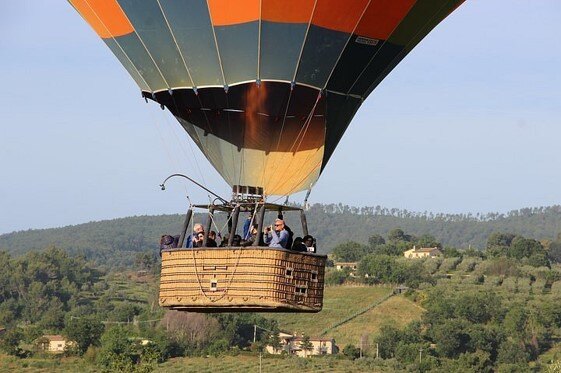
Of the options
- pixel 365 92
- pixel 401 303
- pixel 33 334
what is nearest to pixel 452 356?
pixel 401 303

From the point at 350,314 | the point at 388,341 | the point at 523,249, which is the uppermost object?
the point at 523,249

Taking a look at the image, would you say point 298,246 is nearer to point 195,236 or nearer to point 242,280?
point 242,280

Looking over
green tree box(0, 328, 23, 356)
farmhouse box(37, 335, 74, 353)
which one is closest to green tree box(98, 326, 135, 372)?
farmhouse box(37, 335, 74, 353)

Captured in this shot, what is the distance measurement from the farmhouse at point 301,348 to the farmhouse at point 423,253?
33342mm

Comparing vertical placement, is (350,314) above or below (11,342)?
above

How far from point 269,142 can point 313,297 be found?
192 cm

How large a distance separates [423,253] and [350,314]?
29176 millimetres

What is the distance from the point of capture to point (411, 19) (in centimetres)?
1540

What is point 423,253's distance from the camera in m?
109

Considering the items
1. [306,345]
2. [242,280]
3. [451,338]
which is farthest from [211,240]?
[451,338]

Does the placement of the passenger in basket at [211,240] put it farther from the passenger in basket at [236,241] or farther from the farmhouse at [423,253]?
the farmhouse at [423,253]

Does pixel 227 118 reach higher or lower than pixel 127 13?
lower

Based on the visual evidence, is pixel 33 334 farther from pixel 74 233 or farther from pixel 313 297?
pixel 74 233

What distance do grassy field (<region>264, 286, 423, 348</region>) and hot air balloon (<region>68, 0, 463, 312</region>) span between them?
58.3 m
